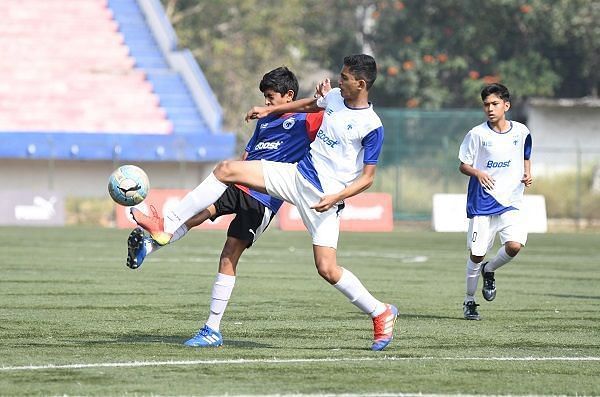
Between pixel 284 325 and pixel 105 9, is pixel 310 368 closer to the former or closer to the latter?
pixel 284 325

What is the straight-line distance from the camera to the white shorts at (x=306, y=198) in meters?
9.34

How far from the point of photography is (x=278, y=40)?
50.0 m

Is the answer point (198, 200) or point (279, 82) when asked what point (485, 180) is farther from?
point (198, 200)

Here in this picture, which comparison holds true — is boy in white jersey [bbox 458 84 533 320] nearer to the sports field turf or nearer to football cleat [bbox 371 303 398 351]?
the sports field turf

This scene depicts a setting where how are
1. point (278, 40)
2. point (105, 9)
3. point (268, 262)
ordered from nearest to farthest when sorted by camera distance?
point (268, 262)
point (105, 9)
point (278, 40)

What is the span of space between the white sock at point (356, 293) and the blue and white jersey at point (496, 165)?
344cm

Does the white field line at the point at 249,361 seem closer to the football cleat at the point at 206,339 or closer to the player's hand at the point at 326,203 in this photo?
the football cleat at the point at 206,339

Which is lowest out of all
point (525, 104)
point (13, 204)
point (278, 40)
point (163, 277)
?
point (163, 277)

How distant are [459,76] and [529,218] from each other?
618 inches

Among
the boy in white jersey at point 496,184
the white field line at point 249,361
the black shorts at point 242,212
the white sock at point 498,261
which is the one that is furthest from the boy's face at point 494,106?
the white field line at point 249,361

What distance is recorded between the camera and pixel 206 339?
9.59 meters

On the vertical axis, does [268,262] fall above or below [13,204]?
below

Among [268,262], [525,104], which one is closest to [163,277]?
[268,262]

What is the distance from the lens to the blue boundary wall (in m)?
37.2
